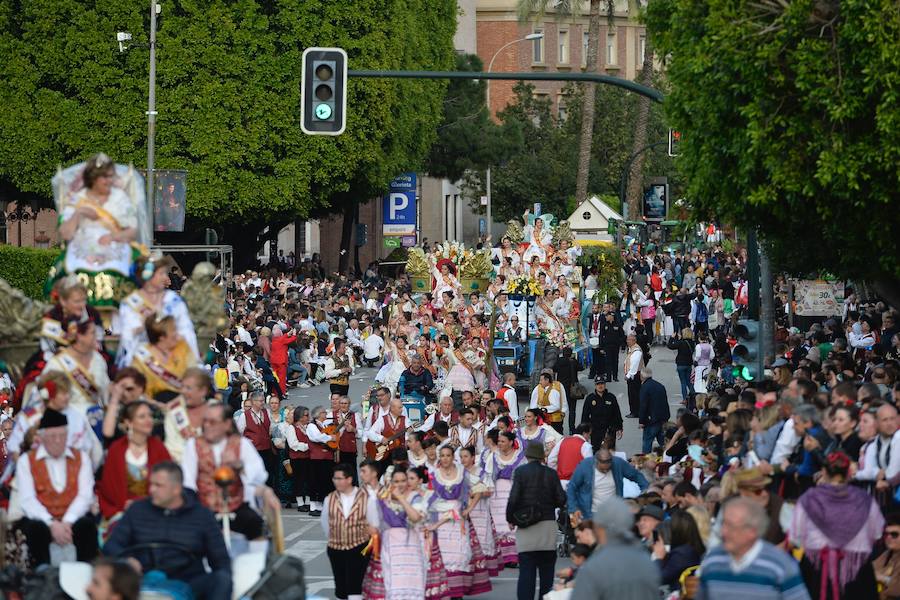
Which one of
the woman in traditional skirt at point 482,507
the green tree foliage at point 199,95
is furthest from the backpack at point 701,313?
the woman in traditional skirt at point 482,507

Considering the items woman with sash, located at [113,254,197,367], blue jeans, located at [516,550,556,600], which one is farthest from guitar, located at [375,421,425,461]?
woman with sash, located at [113,254,197,367]

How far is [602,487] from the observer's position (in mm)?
16641

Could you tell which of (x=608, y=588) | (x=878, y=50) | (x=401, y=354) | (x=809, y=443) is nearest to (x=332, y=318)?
(x=401, y=354)

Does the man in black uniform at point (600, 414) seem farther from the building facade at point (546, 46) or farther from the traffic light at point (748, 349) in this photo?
the building facade at point (546, 46)

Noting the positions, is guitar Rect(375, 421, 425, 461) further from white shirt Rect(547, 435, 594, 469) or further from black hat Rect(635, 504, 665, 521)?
black hat Rect(635, 504, 665, 521)

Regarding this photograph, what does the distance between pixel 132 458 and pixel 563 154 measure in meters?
69.9

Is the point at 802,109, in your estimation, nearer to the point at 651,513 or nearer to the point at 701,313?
the point at 651,513

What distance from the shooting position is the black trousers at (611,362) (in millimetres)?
34125

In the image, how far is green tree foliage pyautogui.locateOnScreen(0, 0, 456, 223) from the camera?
156ft

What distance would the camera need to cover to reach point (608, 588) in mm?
9477

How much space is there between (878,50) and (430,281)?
20523 mm

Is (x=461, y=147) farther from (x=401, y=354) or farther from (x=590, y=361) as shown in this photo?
(x=401, y=354)

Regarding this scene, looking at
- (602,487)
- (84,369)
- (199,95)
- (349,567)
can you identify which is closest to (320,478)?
(602,487)

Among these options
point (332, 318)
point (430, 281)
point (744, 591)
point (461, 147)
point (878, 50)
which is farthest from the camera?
point (461, 147)
